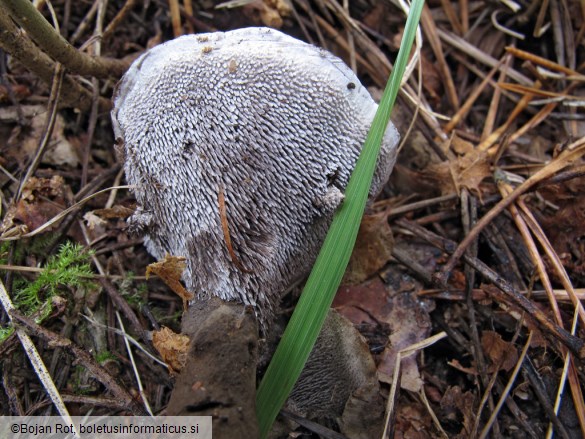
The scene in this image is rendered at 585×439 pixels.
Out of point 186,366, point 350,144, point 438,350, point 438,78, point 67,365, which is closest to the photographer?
point 186,366

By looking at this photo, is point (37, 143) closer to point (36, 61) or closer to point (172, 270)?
point (36, 61)

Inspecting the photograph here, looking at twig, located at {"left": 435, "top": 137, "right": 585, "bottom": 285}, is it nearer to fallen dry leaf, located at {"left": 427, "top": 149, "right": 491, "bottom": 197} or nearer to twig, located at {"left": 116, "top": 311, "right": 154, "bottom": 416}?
fallen dry leaf, located at {"left": 427, "top": 149, "right": 491, "bottom": 197}

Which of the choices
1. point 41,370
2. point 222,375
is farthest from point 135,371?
point 222,375

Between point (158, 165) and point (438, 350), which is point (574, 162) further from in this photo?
point (158, 165)

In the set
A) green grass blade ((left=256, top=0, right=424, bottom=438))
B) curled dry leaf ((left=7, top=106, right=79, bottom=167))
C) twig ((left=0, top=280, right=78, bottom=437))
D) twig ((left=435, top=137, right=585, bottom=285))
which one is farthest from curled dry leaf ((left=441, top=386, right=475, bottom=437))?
curled dry leaf ((left=7, top=106, right=79, bottom=167))

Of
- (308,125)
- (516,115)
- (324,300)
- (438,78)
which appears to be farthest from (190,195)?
(516,115)

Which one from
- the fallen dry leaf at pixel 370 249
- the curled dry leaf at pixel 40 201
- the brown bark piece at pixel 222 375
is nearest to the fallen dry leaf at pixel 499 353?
the fallen dry leaf at pixel 370 249
